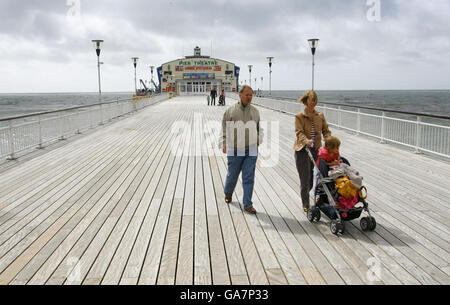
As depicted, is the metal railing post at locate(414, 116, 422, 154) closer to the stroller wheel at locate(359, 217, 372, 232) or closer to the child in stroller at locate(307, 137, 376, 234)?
the child in stroller at locate(307, 137, 376, 234)

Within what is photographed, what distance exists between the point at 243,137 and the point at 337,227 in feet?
4.78

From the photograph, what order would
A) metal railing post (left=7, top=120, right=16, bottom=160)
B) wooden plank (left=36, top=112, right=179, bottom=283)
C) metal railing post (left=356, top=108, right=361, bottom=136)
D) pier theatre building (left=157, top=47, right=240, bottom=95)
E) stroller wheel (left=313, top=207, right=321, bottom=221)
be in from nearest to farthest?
wooden plank (left=36, top=112, right=179, bottom=283) < stroller wheel (left=313, top=207, right=321, bottom=221) < metal railing post (left=7, top=120, right=16, bottom=160) < metal railing post (left=356, top=108, right=361, bottom=136) < pier theatre building (left=157, top=47, right=240, bottom=95)

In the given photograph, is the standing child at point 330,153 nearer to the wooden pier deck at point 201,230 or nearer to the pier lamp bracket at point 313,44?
the wooden pier deck at point 201,230

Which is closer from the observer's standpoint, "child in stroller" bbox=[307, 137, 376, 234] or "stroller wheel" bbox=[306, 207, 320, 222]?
"child in stroller" bbox=[307, 137, 376, 234]

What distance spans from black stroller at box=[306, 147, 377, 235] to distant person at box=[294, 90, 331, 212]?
0.15 metres

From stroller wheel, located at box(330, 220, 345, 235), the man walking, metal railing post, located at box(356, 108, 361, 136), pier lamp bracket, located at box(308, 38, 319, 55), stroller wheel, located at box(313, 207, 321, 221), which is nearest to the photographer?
stroller wheel, located at box(330, 220, 345, 235)

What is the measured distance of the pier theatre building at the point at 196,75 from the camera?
74.1 m

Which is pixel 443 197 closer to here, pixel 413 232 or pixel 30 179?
pixel 413 232

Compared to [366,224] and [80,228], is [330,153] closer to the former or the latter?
[366,224]

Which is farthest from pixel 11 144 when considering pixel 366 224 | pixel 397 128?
pixel 397 128

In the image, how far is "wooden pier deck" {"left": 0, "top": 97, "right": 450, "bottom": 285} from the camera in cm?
325

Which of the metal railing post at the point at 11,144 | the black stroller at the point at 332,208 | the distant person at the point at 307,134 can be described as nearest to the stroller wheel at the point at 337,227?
the black stroller at the point at 332,208

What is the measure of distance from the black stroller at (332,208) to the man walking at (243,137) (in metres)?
0.68

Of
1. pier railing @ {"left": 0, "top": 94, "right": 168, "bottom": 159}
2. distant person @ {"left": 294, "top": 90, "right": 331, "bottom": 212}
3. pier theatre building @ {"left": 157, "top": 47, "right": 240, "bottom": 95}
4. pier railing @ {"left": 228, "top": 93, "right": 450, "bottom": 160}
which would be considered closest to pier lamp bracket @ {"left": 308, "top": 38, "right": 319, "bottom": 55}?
pier railing @ {"left": 228, "top": 93, "right": 450, "bottom": 160}
